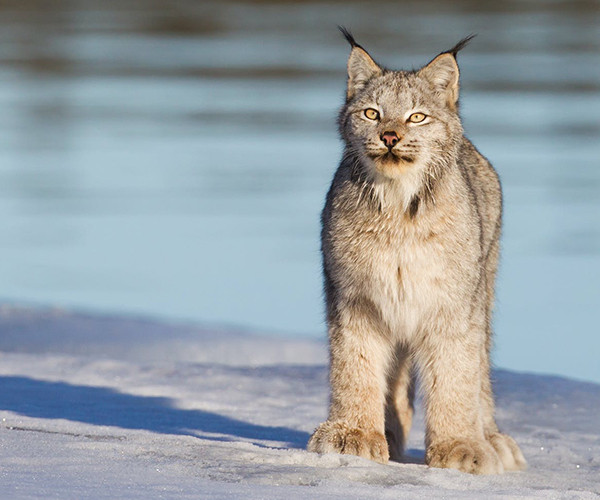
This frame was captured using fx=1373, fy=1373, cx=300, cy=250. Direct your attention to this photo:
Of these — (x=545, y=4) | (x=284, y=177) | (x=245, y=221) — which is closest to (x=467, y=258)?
(x=245, y=221)

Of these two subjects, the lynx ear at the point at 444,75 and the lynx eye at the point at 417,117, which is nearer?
the lynx eye at the point at 417,117

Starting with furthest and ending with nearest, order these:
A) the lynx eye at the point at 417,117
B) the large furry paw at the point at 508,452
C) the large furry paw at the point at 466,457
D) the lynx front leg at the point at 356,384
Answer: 1. the large furry paw at the point at 508,452
2. the lynx eye at the point at 417,117
3. the lynx front leg at the point at 356,384
4. the large furry paw at the point at 466,457

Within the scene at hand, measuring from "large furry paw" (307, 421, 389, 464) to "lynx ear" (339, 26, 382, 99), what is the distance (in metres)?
1.45

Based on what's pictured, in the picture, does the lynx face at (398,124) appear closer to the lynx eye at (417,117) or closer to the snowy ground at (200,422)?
the lynx eye at (417,117)

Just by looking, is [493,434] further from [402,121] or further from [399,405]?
[402,121]

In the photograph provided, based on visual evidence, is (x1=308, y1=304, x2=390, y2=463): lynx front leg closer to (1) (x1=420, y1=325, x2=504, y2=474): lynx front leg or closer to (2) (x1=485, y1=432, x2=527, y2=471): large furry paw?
(1) (x1=420, y1=325, x2=504, y2=474): lynx front leg

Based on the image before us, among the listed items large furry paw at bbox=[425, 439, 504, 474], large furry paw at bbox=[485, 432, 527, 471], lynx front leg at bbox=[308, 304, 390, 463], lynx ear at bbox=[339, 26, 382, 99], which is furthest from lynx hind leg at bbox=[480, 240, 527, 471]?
lynx ear at bbox=[339, 26, 382, 99]

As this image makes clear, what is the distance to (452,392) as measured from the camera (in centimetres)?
559

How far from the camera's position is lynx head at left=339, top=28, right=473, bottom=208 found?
5484 millimetres

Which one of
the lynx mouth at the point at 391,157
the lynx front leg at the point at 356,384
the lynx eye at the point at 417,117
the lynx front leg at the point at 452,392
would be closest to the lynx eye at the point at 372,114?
the lynx eye at the point at 417,117

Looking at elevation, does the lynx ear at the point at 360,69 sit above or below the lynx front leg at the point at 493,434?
above

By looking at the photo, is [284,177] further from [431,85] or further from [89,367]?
[431,85]

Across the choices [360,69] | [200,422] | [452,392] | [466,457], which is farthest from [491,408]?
→ [360,69]

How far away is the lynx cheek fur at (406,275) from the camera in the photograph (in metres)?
5.48
